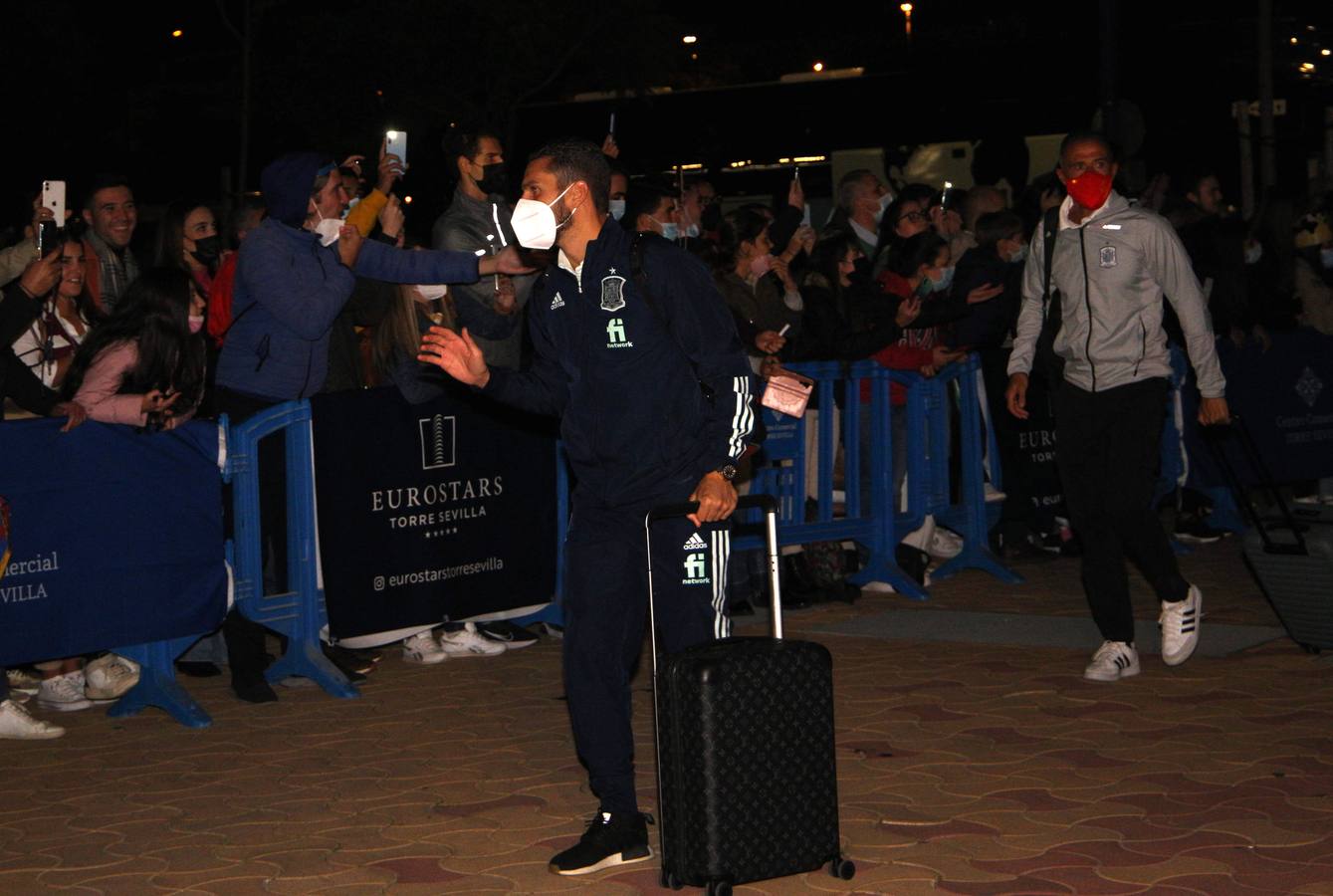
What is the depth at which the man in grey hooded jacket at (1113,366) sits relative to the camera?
7977mm

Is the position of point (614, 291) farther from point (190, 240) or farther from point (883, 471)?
point (883, 471)

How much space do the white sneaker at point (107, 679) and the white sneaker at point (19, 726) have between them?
58 centimetres

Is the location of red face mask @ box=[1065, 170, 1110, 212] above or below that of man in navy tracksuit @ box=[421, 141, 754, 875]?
above

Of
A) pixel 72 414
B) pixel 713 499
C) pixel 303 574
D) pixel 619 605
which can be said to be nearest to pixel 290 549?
pixel 303 574

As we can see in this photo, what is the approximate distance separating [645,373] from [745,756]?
121 cm

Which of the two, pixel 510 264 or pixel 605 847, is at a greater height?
pixel 510 264

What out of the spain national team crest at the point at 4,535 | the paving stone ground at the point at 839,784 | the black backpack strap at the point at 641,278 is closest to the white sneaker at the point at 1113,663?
the paving stone ground at the point at 839,784

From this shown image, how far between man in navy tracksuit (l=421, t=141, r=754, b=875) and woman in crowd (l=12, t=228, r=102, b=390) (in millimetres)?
4020

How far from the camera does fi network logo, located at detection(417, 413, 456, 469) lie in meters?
8.80

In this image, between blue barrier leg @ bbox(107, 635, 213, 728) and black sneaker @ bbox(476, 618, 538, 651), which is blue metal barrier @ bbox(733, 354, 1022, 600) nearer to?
black sneaker @ bbox(476, 618, 538, 651)

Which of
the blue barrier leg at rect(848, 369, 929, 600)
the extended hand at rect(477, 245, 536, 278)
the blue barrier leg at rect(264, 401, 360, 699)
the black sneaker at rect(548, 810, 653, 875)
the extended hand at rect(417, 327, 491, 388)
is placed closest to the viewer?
the extended hand at rect(417, 327, 491, 388)

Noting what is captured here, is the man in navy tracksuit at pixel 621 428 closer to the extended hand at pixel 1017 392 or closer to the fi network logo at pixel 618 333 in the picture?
the fi network logo at pixel 618 333

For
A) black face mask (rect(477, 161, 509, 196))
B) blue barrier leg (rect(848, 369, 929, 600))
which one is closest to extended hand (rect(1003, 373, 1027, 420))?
blue barrier leg (rect(848, 369, 929, 600))

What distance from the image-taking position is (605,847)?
5.55m
